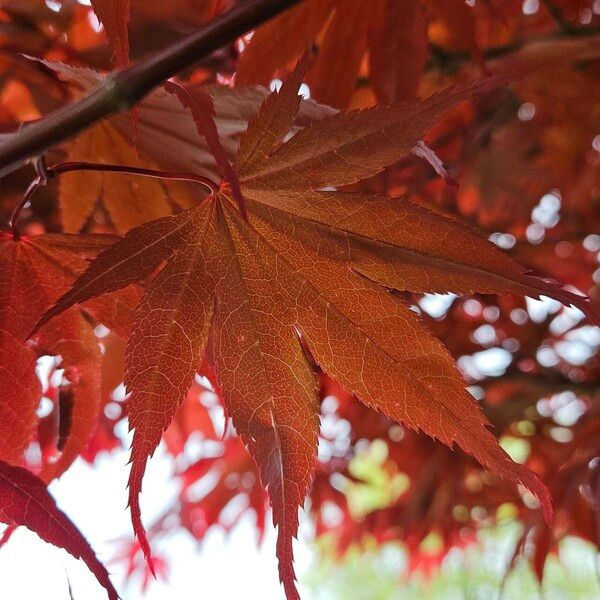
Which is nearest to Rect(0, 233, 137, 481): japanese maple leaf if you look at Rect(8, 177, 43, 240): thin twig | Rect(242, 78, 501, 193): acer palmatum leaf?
Rect(8, 177, 43, 240): thin twig

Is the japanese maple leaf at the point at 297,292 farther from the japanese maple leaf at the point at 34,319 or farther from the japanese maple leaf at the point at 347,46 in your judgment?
the japanese maple leaf at the point at 347,46

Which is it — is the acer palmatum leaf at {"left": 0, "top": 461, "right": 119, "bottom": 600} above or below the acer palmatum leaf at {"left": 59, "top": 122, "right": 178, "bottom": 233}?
below

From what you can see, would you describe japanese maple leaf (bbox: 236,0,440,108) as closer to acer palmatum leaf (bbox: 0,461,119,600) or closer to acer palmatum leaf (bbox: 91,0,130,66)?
acer palmatum leaf (bbox: 91,0,130,66)

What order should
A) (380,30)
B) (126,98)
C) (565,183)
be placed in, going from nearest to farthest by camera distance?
(126,98)
(380,30)
(565,183)

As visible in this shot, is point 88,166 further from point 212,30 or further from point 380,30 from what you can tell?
point 380,30

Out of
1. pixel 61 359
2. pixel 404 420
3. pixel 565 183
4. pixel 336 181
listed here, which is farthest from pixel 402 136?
pixel 565 183

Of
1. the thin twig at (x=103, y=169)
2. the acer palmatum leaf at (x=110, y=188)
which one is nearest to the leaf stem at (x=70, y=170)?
the thin twig at (x=103, y=169)
